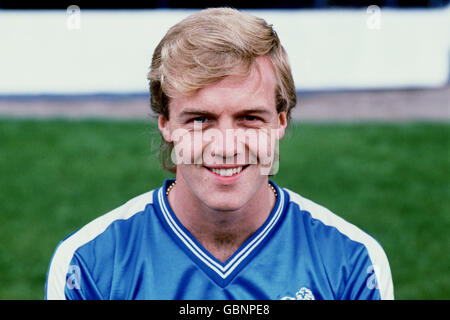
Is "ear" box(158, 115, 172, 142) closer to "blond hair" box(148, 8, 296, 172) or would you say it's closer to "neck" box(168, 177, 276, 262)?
"blond hair" box(148, 8, 296, 172)

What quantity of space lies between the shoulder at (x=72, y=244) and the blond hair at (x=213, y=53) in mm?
509

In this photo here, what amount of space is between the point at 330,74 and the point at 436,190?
437cm

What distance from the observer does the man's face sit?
8.54 ft

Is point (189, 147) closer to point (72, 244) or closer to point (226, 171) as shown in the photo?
→ point (226, 171)

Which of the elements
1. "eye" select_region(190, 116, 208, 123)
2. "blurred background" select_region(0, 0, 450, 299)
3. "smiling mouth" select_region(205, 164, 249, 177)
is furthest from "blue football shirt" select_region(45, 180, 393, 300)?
"blurred background" select_region(0, 0, 450, 299)

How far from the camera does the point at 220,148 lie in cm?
260

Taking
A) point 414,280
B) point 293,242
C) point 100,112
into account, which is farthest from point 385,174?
point 293,242

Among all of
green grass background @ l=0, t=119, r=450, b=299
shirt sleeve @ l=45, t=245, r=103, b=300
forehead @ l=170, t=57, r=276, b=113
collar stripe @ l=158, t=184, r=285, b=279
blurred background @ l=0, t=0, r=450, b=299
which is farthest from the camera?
blurred background @ l=0, t=0, r=450, b=299

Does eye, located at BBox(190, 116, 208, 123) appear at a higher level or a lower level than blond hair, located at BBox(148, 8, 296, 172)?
lower

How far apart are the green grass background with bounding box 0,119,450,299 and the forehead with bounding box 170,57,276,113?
3345mm

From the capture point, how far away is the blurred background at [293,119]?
7422mm

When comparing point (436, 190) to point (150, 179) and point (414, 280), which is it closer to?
point (414, 280)

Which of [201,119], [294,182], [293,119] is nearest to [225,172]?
[201,119]

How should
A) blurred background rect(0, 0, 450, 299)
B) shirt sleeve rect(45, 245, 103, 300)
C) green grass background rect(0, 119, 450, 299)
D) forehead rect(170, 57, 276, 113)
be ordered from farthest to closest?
1. blurred background rect(0, 0, 450, 299)
2. green grass background rect(0, 119, 450, 299)
3. shirt sleeve rect(45, 245, 103, 300)
4. forehead rect(170, 57, 276, 113)
